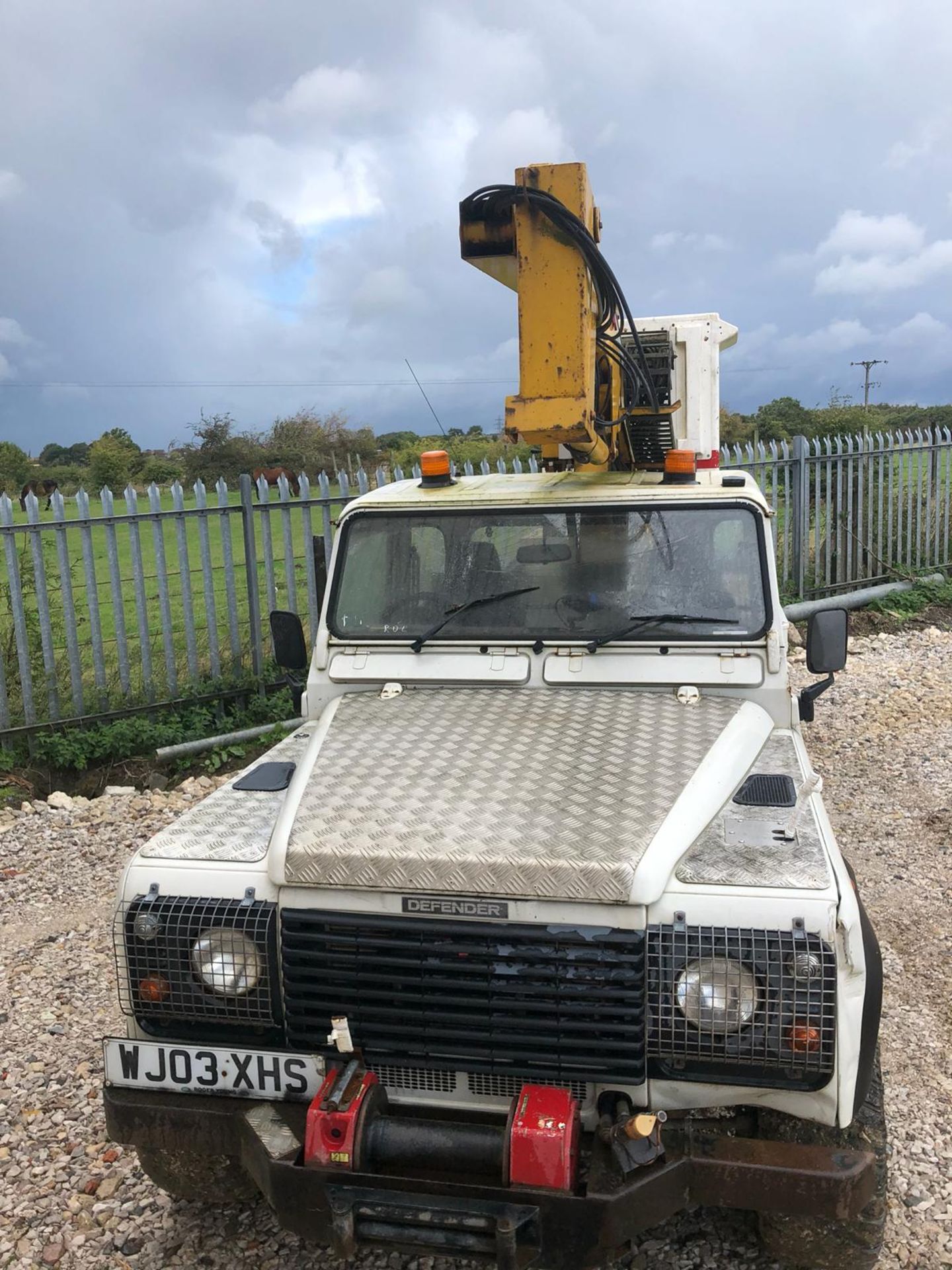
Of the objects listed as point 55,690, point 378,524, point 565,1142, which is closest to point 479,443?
point 55,690

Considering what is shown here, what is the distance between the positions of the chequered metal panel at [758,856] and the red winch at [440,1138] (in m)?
0.65

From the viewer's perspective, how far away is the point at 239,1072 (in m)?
2.75

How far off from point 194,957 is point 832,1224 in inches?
68.5

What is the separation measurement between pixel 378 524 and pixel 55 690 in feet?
13.3

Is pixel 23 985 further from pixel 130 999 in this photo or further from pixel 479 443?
pixel 479 443

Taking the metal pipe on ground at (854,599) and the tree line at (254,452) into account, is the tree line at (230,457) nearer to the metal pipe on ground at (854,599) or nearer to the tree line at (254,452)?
the tree line at (254,452)

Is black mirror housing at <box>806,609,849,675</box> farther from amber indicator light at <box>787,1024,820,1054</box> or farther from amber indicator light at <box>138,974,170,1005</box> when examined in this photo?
amber indicator light at <box>138,974,170,1005</box>

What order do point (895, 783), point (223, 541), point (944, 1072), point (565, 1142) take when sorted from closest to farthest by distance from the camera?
point (565, 1142) < point (944, 1072) < point (895, 783) < point (223, 541)

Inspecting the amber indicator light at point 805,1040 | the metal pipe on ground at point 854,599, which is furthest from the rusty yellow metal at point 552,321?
the metal pipe on ground at point 854,599

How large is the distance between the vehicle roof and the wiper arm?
459 millimetres

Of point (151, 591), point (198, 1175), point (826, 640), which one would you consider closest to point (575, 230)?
point (826, 640)

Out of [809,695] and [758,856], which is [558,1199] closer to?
[758,856]

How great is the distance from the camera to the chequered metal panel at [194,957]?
2785 millimetres

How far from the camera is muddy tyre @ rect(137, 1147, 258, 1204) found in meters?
2.92
